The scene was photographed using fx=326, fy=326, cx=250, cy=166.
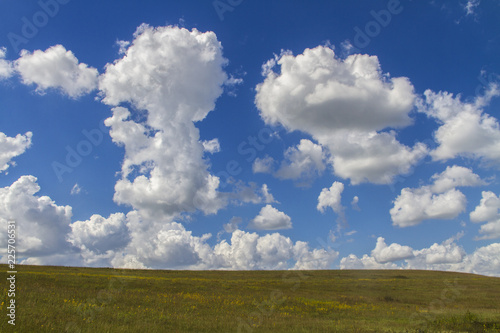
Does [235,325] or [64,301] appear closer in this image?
[235,325]

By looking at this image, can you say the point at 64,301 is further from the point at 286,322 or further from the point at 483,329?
the point at 483,329

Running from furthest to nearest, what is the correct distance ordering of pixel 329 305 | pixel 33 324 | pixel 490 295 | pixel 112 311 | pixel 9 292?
1. pixel 490 295
2. pixel 329 305
3. pixel 9 292
4. pixel 112 311
5. pixel 33 324

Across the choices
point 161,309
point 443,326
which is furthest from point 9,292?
point 443,326

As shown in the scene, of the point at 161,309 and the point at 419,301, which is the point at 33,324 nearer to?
the point at 161,309

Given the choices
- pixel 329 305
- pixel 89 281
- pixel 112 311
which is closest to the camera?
pixel 112 311

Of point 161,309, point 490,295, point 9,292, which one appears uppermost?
point 9,292

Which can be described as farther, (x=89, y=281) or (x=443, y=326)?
(x=89, y=281)

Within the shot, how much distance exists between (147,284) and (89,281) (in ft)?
21.0

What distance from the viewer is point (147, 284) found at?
38750mm

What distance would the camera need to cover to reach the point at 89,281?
37.2 m

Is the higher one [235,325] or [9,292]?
[9,292]

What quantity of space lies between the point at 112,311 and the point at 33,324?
628 cm

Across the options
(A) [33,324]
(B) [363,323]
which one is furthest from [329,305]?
(A) [33,324]

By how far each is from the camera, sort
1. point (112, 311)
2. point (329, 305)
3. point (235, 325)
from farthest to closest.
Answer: point (329, 305), point (112, 311), point (235, 325)
